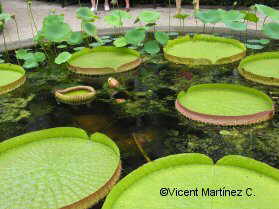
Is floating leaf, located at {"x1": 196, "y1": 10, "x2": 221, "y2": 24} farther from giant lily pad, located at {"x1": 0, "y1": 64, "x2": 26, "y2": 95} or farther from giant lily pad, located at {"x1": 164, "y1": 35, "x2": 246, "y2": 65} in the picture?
giant lily pad, located at {"x1": 0, "y1": 64, "x2": 26, "y2": 95}

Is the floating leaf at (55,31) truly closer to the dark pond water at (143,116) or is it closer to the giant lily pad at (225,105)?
the dark pond water at (143,116)

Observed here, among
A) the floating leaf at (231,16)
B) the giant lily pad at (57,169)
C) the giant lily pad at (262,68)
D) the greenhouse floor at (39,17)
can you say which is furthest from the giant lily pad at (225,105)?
the greenhouse floor at (39,17)

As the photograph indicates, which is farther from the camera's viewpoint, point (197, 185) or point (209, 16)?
point (209, 16)

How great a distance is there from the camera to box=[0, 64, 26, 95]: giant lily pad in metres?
3.92

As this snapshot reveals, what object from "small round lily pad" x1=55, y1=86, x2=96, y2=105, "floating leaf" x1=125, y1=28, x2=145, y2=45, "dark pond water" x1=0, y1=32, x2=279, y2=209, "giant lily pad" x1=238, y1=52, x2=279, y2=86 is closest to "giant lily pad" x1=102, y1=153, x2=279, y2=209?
"dark pond water" x1=0, y1=32, x2=279, y2=209

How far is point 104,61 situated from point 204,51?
4.24 feet

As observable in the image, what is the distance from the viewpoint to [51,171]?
2.37 m

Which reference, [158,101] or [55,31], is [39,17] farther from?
[158,101]

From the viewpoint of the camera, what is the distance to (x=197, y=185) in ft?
6.95

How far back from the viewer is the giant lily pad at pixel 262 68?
12.1 feet

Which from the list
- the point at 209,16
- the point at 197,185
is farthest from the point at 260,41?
the point at 197,185

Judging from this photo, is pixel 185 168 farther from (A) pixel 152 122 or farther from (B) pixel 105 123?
(B) pixel 105 123

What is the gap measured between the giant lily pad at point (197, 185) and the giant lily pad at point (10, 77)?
7.68 ft

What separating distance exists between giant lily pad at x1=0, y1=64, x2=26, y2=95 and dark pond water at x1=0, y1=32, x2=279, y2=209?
0.30ft
